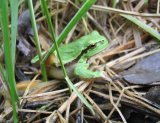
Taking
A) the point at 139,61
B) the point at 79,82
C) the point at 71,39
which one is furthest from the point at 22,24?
the point at 139,61

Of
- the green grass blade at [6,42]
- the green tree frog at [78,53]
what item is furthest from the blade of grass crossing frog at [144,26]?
the green grass blade at [6,42]

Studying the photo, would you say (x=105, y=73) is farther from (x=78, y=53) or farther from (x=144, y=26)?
(x=144, y=26)

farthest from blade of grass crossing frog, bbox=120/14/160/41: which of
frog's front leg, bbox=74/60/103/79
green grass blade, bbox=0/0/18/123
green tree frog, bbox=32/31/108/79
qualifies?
green grass blade, bbox=0/0/18/123

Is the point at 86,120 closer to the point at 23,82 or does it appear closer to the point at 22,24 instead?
the point at 23,82

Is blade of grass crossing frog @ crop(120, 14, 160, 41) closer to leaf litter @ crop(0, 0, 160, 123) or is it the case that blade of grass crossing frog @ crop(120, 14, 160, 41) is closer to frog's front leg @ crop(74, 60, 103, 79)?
leaf litter @ crop(0, 0, 160, 123)

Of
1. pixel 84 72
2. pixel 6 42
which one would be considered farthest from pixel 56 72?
pixel 6 42
